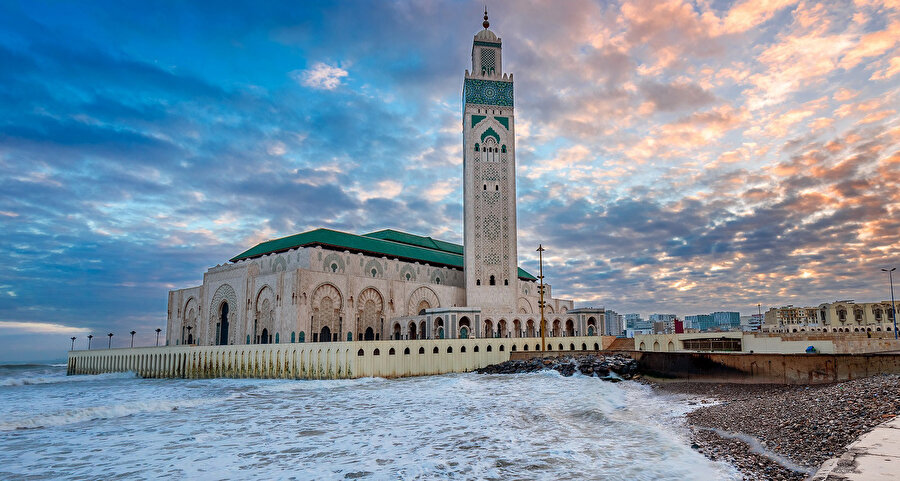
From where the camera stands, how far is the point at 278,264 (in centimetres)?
4669

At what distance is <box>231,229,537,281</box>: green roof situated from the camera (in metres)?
47.2

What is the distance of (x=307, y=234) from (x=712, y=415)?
132 feet

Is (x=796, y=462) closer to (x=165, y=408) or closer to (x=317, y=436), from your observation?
(x=317, y=436)

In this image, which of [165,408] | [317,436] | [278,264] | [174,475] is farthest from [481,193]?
[174,475]

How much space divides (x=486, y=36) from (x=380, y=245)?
25.6 m

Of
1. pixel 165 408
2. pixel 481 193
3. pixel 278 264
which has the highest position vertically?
pixel 481 193

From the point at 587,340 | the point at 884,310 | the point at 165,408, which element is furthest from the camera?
the point at 884,310

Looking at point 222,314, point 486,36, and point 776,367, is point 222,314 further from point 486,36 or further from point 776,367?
point 776,367

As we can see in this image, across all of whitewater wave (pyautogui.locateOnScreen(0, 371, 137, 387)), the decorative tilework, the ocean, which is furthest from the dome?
whitewater wave (pyautogui.locateOnScreen(0, 371, 137, 387))

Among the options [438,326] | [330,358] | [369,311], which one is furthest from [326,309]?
[330,358]

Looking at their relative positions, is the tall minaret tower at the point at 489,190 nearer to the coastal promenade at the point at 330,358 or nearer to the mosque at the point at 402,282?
the mosque at the point at 402,282

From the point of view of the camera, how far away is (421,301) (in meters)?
51.6

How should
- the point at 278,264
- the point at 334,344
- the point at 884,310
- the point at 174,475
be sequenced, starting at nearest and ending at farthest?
the point at 174,475 → the point at 334,344 → the point at 278,264 → the point at 884,310

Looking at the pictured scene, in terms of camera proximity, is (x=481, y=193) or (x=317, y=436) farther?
(x=481, y=193)
